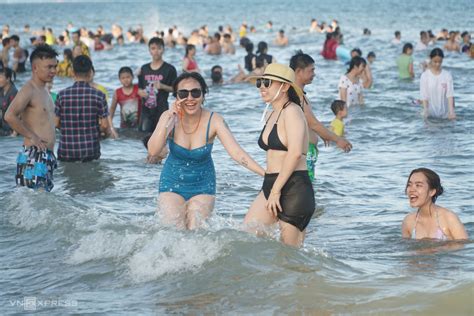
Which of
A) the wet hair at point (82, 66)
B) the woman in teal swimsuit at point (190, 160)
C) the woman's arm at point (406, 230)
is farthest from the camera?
the wet hair at point (82, 66)

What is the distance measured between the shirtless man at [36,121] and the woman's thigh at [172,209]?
1.86m

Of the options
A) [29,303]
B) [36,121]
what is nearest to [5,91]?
[36,121]

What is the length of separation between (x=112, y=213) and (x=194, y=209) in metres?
2.83

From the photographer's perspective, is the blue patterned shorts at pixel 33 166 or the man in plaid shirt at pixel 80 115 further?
A: the man in plaid shirt at pixel 80 115

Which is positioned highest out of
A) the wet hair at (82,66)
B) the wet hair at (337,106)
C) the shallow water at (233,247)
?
the wet hair at (82,66)

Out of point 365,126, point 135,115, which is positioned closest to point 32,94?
point 135,115

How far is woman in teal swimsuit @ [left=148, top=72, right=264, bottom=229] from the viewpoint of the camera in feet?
21.8

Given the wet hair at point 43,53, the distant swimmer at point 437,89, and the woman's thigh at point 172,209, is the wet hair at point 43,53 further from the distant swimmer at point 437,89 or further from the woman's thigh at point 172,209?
the distant swimmer at point 437,89

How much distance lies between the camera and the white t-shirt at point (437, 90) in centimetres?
1409

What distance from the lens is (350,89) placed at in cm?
1466

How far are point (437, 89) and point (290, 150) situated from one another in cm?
893

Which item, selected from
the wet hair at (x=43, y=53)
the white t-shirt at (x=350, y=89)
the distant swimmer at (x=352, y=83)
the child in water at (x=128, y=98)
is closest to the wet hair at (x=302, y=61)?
the wet hair at (x=43, y=53)

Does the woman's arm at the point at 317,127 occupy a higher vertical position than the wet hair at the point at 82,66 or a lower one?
lower

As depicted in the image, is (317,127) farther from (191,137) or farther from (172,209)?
(172,209)
